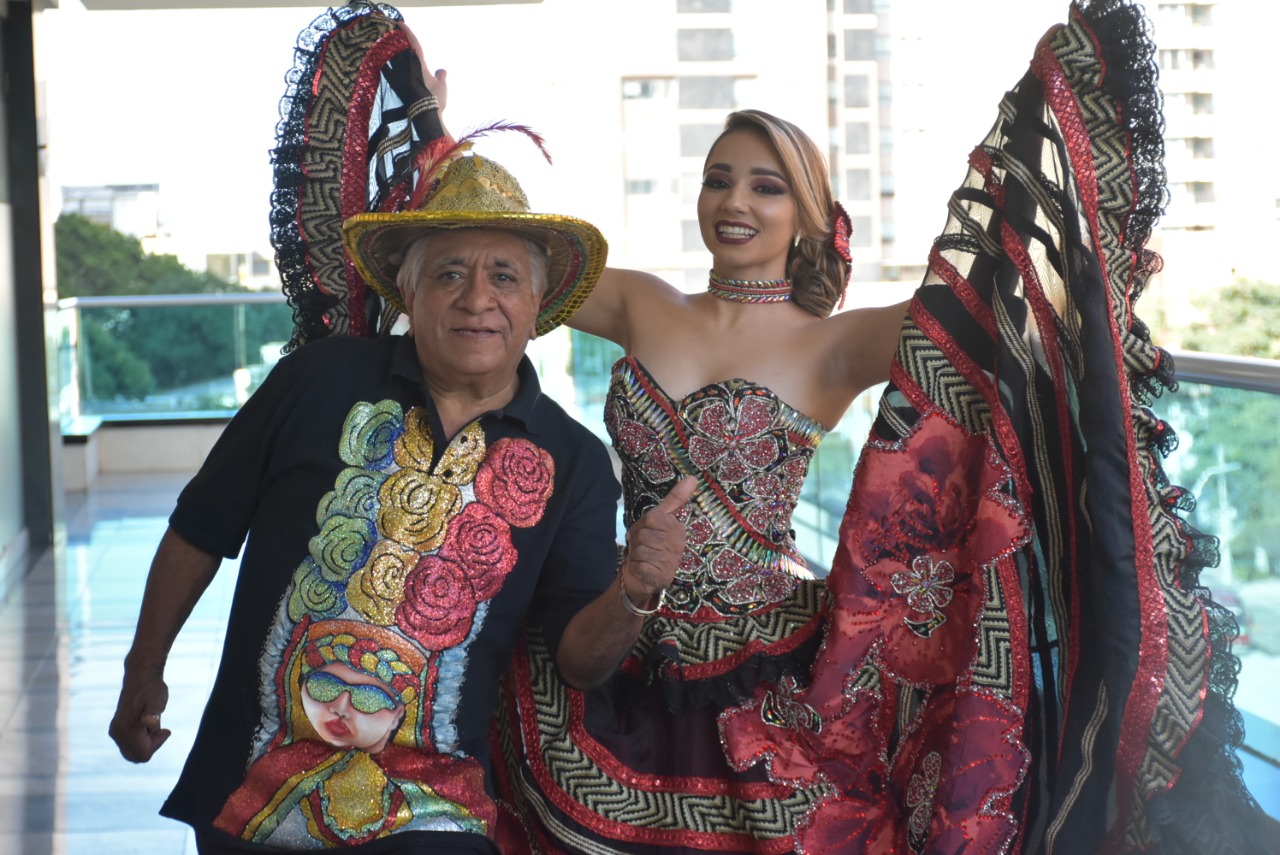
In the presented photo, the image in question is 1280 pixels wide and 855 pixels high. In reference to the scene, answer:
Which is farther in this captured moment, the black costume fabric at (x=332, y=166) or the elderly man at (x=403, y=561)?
the black costume fabric at (x=332, y=166)

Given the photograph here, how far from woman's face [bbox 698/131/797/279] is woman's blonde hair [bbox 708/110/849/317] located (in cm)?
2

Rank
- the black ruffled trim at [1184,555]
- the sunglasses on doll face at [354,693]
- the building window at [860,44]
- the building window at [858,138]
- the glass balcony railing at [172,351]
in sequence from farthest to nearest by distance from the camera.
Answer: the building window at [858,138], the building window at [860,44], the glass balcony railing at [172,351], the sunglasses on doll face at [354,693], the black ruffled trim at [1184,555]

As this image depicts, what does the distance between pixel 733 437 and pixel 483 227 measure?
535 mm

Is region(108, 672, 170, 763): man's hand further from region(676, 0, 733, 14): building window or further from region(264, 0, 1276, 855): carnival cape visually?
region(676, 0, 733, 14): building window

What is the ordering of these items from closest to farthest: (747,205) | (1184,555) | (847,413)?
(1184,555) < (747,205) < (847,413)

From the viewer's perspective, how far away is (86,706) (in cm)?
467

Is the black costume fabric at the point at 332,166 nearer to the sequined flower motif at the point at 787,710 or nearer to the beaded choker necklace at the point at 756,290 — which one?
the beaded choker necklace at the point at 756,290

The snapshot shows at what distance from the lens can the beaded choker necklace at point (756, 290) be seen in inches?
96.7

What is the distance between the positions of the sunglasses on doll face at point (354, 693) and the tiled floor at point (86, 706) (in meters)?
1.68

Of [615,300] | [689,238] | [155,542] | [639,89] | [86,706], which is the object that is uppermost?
[639,89]

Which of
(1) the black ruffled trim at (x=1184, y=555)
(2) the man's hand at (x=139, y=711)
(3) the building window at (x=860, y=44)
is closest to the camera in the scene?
(1) the black ruffled trim at (x=1184, y=555)

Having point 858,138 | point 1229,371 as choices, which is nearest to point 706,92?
point 858,138

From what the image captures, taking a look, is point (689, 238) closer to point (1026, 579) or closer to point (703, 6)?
point (703, 6)

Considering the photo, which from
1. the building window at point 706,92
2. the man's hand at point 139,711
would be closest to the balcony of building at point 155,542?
the man's hand at point 139,711
